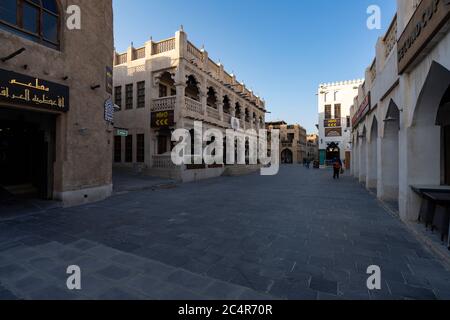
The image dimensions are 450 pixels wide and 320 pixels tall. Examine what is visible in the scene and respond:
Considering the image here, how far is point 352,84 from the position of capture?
106 feet

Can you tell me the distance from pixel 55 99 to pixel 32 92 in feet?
2.14

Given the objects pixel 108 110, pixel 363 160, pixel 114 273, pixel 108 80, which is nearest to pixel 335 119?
pixel 363 160

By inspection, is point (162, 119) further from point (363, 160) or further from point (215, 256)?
point (363, 160)

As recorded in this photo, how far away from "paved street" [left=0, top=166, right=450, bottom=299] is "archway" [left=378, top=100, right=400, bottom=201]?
2.44 meters

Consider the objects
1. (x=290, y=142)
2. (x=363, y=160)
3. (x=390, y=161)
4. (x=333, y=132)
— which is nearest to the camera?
(x=390, y=161)

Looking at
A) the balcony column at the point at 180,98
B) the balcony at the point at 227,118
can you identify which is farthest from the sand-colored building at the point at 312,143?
the balcony column at the point at 180,98

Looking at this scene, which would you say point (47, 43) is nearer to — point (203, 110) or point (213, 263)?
point (213, 263)

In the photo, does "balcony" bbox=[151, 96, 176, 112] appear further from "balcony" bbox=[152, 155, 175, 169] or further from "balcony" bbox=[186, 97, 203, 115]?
"balcony" bbox=[152, 155, 175, 169]

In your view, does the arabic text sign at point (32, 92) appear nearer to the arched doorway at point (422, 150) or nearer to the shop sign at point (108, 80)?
the shop sign at point (108, 80)

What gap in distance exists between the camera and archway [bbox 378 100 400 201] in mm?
8463

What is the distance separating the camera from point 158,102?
1722 centimetres

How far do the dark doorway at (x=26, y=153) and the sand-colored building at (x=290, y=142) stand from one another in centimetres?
5503

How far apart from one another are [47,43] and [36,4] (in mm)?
1187
